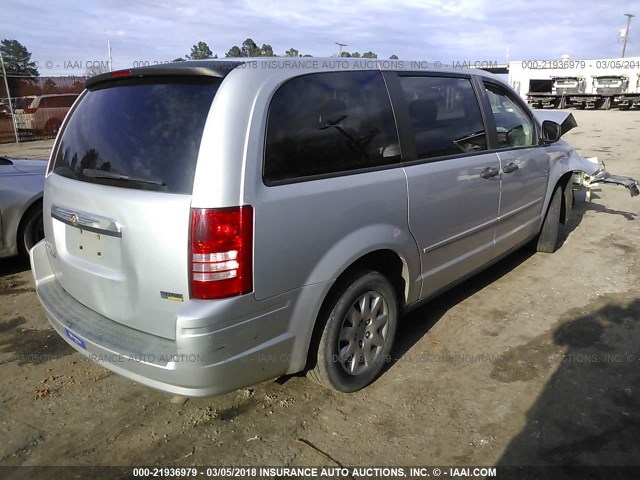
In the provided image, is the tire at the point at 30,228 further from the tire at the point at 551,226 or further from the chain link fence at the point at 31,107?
the chain link fence at the point at 31,107

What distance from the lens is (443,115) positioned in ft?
11.3

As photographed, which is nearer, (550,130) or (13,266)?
(550,130)

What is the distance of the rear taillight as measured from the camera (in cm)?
214

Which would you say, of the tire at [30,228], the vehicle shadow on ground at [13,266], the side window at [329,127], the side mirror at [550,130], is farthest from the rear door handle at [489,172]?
the vehicle shadow on ground at [13,266]

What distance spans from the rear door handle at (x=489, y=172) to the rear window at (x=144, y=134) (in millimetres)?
2176

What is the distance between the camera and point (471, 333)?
12.2ft

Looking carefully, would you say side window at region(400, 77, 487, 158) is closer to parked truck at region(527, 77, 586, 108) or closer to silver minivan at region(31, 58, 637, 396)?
silver minivan at region(31, 58, 637, 396)

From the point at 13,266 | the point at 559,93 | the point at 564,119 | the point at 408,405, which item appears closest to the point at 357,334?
the point at 408,405

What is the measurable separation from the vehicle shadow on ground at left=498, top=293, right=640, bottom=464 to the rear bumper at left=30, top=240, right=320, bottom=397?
1.23m

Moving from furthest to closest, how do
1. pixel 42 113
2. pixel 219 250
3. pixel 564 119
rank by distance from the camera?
pixel 42 113, pixel 564 119, pixel 219 250

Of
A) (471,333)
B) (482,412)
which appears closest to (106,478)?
(482,412)

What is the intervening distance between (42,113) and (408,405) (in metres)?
20.1

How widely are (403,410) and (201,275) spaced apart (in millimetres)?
1460

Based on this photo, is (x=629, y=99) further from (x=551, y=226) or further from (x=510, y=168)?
(x=510, y=168)
